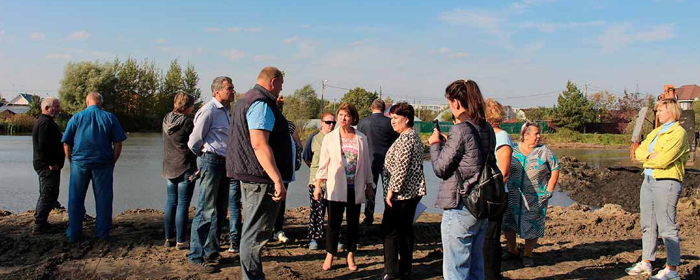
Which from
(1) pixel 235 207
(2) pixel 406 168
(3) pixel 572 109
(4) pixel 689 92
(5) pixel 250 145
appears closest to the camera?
(5) pixel 250 145

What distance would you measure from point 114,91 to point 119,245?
54.5m

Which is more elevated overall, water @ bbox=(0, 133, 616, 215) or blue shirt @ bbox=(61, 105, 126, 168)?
blue shirt @ bbox=(61, 105, 126, 168)

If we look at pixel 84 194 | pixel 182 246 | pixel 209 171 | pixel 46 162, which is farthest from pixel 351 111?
pixel 46 162

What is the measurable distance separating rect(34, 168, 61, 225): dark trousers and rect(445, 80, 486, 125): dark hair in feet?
17.2

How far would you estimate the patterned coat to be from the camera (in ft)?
14.7

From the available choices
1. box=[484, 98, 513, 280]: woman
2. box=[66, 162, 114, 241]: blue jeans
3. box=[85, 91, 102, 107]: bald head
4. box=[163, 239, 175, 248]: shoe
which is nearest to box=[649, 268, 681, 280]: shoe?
box=[484, 98, 513, 280]: woman

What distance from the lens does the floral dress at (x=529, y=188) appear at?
5.32 m

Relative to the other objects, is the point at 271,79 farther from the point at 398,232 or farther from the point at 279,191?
the point at 398,232

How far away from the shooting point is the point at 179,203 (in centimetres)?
543

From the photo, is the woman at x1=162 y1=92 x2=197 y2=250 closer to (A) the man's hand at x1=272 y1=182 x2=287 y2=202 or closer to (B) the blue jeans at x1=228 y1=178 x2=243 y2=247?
(B) the blue jeans at x1=228 y1=178 x2=243 y2=247

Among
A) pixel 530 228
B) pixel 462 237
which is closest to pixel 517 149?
pixel 530 228

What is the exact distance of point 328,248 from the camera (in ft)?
16.7

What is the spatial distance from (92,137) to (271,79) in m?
3.03

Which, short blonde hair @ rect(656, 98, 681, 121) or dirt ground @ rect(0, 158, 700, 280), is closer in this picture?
short blonde hair @ rect(656, 98, 681, 121)
